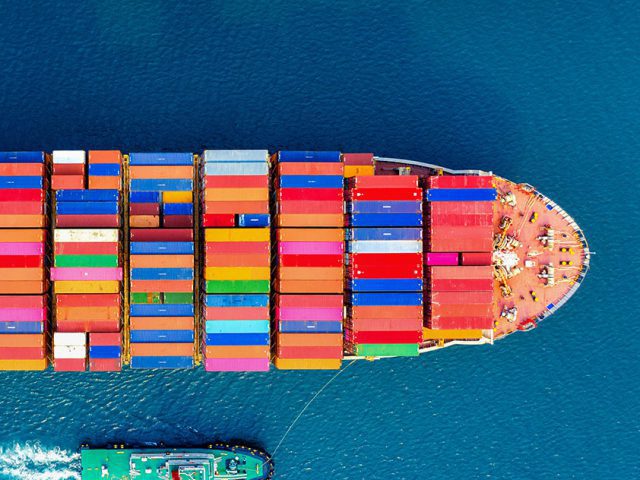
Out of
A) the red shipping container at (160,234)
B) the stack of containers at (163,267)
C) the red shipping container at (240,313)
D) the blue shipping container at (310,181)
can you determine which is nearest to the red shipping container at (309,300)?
the red shipping container at (240,313)

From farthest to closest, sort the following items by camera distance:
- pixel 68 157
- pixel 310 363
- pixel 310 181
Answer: pixel 310 363
pixel 68 157
pixel 310 181

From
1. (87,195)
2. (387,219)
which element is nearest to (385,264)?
(387,219)

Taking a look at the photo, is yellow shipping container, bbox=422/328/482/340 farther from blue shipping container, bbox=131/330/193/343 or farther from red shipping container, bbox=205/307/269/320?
blue shipping container, bbox=131/330/193/343

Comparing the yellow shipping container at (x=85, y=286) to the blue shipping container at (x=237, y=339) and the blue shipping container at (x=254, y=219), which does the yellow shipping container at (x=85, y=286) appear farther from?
the blue shipping container at (x=254, y=219)

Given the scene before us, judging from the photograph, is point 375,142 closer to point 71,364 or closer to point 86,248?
point 86,248

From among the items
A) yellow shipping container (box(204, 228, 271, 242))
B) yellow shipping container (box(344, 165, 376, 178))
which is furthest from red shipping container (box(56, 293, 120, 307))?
yellow shipping container (box(344, 165, 376, 178))
